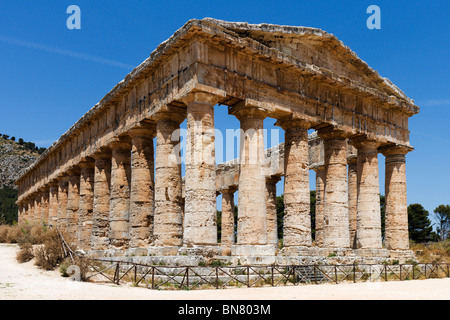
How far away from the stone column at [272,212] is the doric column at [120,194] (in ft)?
30.8

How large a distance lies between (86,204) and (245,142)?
1254 cm

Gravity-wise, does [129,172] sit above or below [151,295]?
above

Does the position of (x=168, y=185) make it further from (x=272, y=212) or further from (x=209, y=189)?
(x=272, y=212)

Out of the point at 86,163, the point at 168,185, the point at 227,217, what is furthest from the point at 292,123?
the point at 227,217

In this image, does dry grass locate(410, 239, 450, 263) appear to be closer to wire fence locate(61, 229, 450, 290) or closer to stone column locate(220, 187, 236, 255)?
wire fence locate(61, 229, 450, 290)

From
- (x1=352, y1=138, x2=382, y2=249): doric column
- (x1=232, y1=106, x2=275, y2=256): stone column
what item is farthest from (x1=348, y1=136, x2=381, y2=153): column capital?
(x1=232, y1=106, x2=275, y2=256): stone column

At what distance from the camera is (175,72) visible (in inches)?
663

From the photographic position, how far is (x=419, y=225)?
50.3m

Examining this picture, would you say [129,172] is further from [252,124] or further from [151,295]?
[151,295]

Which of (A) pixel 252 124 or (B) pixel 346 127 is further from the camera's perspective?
(B) pixel 346 127

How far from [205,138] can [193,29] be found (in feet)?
12.4

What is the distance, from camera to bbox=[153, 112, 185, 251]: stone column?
16.8 meters
